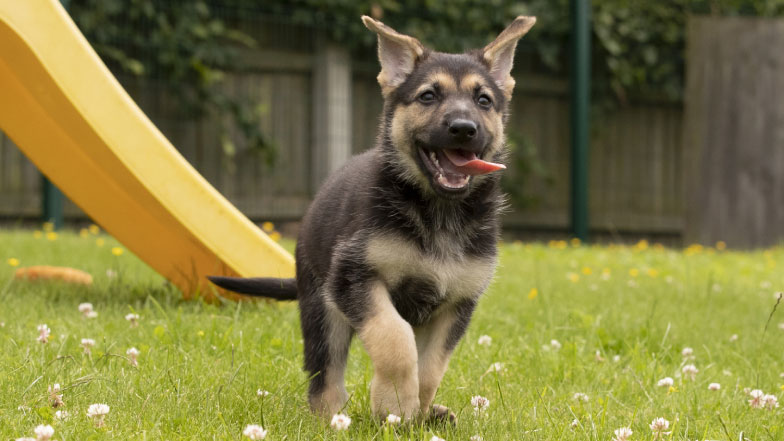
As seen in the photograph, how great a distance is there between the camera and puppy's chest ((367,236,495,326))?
9.34ft

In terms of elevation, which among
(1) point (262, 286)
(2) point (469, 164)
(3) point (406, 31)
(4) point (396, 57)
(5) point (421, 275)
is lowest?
(1) point (262, 286)

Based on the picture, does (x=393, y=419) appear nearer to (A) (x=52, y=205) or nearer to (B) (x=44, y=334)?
(B) (x=44, y=334)

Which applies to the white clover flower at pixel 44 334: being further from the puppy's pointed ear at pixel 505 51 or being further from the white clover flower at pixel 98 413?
the puppy's pointed ear at pixel 505 51

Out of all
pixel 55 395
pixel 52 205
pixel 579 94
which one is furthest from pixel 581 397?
pixel 579 94

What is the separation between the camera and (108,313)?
430cm

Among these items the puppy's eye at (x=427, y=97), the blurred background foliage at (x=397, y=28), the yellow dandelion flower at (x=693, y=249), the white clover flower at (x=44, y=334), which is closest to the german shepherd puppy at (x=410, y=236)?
the puppy's eye at (x=427, y=97)

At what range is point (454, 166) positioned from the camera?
3078 millimetres

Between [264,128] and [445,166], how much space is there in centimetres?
678

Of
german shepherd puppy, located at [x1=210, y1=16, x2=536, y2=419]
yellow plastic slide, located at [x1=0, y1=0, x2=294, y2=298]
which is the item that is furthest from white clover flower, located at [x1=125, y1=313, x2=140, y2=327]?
german shepherd puppy, located at [x1=210, y1=16, x2=536, y2=419]

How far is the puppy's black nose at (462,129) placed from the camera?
294 centimetres

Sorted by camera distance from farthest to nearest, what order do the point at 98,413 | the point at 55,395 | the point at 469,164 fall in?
the point at 469,164 < the point at 55,395 < the point at 98,413

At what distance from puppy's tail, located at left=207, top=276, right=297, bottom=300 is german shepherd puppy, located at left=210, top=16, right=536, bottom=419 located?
10.2 inches

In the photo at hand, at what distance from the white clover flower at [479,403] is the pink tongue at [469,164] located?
2.48ft

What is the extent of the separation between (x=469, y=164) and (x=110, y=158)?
2.15 meters
